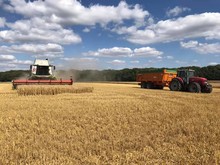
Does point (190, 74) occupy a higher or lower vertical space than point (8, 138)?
higher

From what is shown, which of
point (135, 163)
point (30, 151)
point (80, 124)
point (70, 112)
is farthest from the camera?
point (70, 112)

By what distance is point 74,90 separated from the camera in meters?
19.1

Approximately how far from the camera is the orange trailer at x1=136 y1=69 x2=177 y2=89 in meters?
25.5

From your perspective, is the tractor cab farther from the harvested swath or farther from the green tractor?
the harvested swath

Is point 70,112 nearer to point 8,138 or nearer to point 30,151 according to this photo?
point 8,138

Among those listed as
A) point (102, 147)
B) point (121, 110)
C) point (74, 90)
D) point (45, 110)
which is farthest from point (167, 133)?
point (74, 90)

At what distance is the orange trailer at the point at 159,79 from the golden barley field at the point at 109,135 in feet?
45.3

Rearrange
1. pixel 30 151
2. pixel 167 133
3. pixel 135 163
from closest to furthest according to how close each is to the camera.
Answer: pixel 135 163, pixel 30 151, pixel 167 133

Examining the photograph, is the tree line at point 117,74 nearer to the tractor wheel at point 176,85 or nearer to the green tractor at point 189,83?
the tractor wheel at point 176,85

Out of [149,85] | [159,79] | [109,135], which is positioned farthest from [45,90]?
[149,85]

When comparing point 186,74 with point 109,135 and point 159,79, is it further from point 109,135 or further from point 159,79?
point 109,135

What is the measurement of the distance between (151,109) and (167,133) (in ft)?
11.3

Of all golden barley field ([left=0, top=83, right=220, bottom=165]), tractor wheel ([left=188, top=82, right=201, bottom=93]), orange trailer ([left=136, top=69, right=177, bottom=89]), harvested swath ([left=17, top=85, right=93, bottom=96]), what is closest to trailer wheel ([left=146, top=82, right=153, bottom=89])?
orange trailer ([left=136, top=69, right=177, bottom=89])

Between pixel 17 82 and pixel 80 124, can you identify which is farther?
pixel 17 82
